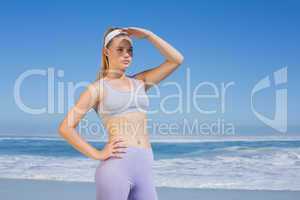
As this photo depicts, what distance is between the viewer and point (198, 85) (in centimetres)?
1045

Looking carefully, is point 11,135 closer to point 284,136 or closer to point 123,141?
point 284,136

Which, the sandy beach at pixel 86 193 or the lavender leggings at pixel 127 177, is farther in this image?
the sandy beach at pixel 86 193

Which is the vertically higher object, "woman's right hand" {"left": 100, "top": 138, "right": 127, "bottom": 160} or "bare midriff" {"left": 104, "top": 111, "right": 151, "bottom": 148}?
"bare midriff" {"left": 104, "top": 111, "right": 151, "bottom": 148}

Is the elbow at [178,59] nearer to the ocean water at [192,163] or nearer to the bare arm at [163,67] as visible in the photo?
the bare arm at [163,67]

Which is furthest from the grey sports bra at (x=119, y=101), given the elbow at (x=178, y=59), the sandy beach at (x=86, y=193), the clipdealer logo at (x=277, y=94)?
the clipdealer logo at (x=277, y=94)

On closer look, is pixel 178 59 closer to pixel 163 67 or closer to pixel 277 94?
pixel 163 67

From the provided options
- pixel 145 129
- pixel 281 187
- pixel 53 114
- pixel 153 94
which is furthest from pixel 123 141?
pixel 53 114

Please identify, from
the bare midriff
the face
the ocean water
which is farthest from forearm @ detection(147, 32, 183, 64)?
the ocean water

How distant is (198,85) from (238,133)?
69.0 inches

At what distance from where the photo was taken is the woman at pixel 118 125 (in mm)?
1724

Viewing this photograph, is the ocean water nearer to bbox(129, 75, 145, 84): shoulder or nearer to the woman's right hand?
bbox(129, 75, 145, 84): shoulder

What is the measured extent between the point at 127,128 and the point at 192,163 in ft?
24.5

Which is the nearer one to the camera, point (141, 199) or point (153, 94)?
point (141, 199)

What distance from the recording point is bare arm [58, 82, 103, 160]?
1.74 m
